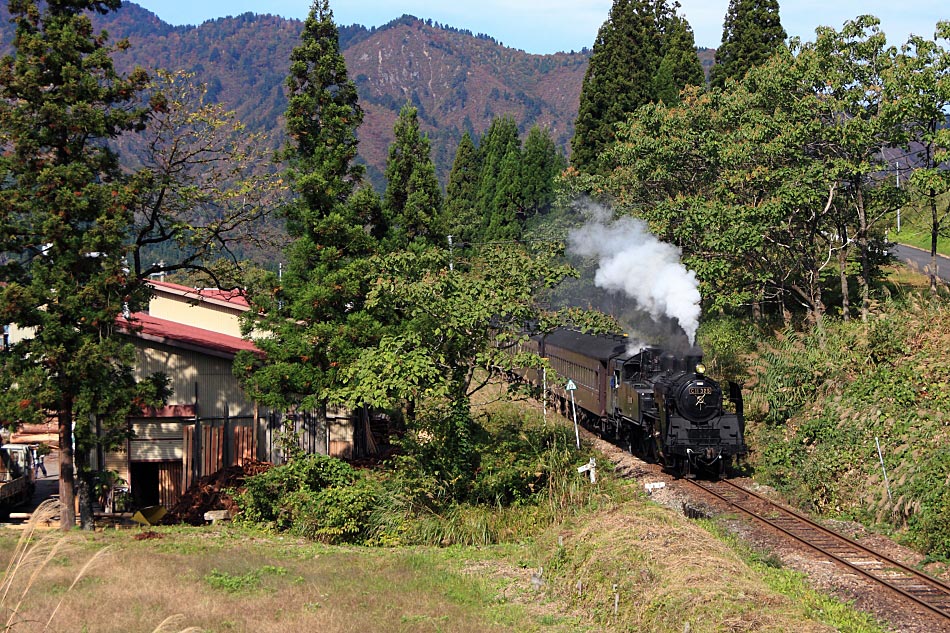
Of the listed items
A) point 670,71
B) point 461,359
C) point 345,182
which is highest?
point 670,71

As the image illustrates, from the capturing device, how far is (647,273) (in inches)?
1169

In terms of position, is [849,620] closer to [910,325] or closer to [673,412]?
[673,412]

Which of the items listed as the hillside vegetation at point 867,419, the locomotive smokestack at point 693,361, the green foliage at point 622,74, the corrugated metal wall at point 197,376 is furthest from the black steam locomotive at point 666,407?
the green foliage at point 622,74

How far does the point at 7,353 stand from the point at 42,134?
16.4 feet

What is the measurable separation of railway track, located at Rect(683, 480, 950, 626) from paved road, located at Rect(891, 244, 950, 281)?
24165mm

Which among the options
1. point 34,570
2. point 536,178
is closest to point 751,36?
point 536,178

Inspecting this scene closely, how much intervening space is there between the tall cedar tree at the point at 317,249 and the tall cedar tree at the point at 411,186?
26.5 ft

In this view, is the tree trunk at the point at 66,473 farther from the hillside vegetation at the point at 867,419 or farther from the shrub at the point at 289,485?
the hillside vegetation at the point at 867,419

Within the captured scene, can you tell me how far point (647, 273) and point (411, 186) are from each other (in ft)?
38.5

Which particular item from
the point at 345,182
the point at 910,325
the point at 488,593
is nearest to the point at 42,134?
the point at 345,182

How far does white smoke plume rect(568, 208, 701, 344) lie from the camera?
26.3m

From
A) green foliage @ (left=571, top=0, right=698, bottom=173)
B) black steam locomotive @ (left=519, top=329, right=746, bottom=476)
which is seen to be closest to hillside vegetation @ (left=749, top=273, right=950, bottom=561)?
black steam locomotive @ (left=519, top=329, right=746, bottom=476)

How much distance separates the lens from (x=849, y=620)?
13.4 m

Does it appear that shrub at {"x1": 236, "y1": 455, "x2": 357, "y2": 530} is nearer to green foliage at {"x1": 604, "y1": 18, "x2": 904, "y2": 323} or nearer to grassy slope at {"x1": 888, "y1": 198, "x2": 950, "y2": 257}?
green foliage at {"x1": 604, "y1": 18, "x2": 904, "y2": 323}
